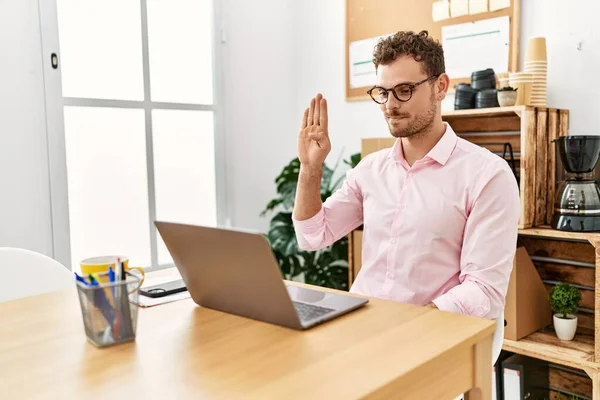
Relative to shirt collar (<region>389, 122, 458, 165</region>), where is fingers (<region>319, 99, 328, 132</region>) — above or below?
above

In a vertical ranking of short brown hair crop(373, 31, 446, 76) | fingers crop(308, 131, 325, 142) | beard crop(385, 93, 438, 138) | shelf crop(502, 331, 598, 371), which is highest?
short brown hair crop(373, 31, 446, 76)

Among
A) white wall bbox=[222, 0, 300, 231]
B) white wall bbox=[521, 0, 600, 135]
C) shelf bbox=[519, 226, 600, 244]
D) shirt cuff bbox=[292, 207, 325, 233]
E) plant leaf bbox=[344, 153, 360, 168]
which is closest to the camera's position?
shirt cuff bbox=[292, 207, 325, 233]

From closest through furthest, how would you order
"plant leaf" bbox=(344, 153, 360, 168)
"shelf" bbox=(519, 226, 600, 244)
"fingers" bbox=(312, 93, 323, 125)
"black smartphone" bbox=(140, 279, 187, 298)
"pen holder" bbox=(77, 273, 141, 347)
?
"pen holder" bbox=(77, 273, 141, 347)
"black smartphone" bbox=(140, 279, 187, 298)
"fingers" bbox=(312, 93, 323, 125)
"shelf" bbox=(519, 226, 600, 244)
"plant leaf" bbox=(344, 153, 360, 168)

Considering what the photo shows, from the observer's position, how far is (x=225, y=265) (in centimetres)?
107

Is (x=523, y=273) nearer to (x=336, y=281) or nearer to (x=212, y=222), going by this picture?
(x=336, y=281)

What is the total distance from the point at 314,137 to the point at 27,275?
0.86 metres

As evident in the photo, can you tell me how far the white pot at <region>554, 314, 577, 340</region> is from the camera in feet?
7.18

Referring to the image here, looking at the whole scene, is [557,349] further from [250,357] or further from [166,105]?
[166,105]

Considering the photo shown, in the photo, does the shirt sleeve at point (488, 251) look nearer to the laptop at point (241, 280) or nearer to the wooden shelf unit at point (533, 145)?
the laptop at point (241, 280)

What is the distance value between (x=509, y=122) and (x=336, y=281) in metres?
1.20

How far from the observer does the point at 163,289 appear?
133cm

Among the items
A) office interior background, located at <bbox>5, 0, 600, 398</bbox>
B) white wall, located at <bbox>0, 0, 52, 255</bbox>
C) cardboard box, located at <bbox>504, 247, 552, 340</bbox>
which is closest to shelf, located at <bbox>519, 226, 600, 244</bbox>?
cardboard box, located at <bbox>504, 247, 552, 340</bbox>

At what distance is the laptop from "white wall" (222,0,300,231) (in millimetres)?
2168

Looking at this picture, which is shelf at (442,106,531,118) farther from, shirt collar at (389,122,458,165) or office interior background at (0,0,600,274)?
shirt collar at (389,122,458,165)
